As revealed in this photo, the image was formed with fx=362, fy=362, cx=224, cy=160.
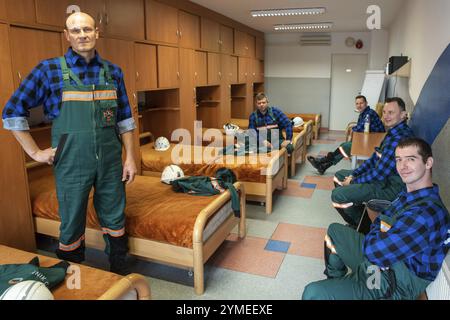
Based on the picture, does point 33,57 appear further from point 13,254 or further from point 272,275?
point 272,275

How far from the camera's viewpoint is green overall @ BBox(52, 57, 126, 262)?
2.14 m

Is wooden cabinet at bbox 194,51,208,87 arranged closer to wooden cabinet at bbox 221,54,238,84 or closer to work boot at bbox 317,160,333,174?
wooden cabinet at bbox 221,54,238,84

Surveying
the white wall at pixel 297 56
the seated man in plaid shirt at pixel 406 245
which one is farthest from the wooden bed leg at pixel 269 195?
the white wall at pixel 297 56

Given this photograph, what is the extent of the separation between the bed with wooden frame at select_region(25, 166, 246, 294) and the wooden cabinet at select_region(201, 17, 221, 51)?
3251 mm

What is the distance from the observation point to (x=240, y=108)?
320 inches

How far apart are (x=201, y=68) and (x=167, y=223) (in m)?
3.66

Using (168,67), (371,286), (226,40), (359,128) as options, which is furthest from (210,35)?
(371,286)

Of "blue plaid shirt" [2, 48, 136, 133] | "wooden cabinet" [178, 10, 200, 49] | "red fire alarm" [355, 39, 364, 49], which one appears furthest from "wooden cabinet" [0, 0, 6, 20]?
"red fire alarm" [355, 39, 364, 49]

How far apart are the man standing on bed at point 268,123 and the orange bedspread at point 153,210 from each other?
6.64 feet

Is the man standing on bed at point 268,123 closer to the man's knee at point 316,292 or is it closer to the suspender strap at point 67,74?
the suspender strap at point 67,74

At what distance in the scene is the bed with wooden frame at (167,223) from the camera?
2488 mm

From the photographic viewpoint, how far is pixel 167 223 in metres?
2.55
